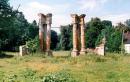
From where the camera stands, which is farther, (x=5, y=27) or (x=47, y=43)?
(x=5, y=27)

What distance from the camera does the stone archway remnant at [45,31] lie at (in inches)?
1585

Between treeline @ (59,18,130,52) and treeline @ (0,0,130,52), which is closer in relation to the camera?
treeline @ (0,0,130,52)

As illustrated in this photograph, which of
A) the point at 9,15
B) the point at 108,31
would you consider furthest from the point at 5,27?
the point at 108,31

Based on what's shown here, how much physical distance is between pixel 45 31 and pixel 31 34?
151 feet

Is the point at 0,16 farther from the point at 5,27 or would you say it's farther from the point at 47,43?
the point at 47,43

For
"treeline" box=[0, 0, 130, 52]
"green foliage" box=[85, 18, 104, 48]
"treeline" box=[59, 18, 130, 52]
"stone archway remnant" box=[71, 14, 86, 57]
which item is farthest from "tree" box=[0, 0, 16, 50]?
"green foliage" box=[85, 18, 104, 48]

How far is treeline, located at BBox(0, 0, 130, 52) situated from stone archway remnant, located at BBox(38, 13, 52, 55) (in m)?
0.65

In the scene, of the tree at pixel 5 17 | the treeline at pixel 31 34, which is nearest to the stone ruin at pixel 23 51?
the treeline at pixel 31 34

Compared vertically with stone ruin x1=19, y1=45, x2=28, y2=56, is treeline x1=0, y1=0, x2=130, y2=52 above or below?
above

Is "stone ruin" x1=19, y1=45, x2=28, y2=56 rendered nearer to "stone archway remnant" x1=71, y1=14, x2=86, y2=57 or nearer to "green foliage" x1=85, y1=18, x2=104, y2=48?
"stone archway remnant" x1=71, y1=14, x2=86, y2=57

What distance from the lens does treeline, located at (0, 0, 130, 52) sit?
5284 centimetres

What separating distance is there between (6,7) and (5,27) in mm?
2617

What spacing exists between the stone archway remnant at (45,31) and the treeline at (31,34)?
0.65 m

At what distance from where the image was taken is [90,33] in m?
93.1
